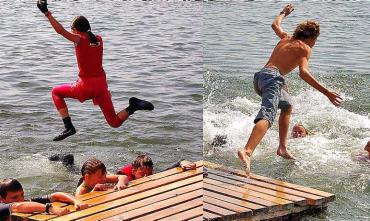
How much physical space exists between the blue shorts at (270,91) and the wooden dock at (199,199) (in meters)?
0.73

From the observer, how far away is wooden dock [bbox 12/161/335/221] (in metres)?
5.29

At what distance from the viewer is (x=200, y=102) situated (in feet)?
34.1

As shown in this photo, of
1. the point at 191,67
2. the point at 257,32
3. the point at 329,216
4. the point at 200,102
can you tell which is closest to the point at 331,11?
the point at 257,32

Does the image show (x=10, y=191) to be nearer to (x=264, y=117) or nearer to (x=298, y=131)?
(x=264, y=117)

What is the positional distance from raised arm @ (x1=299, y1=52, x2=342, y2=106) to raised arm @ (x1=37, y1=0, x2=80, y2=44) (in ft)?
5.89

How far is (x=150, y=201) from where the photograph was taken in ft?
18.3

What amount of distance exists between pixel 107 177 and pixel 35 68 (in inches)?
183

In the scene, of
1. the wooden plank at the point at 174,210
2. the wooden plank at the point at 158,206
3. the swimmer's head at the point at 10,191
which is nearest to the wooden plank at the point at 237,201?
the wooden plank at the point at 158,206

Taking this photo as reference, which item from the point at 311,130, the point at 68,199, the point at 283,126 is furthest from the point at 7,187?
the point at 311,130

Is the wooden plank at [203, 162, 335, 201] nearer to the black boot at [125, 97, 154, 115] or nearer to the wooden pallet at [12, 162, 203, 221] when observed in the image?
the wooden pallet at [12, 162, 203, 221]

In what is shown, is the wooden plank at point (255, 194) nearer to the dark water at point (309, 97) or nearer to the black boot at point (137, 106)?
the dark water at point (309, 97)

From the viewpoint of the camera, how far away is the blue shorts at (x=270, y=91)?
5.46 metres

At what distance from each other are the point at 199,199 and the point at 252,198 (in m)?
0.46

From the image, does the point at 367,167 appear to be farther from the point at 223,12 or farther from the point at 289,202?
the point at 223,12
